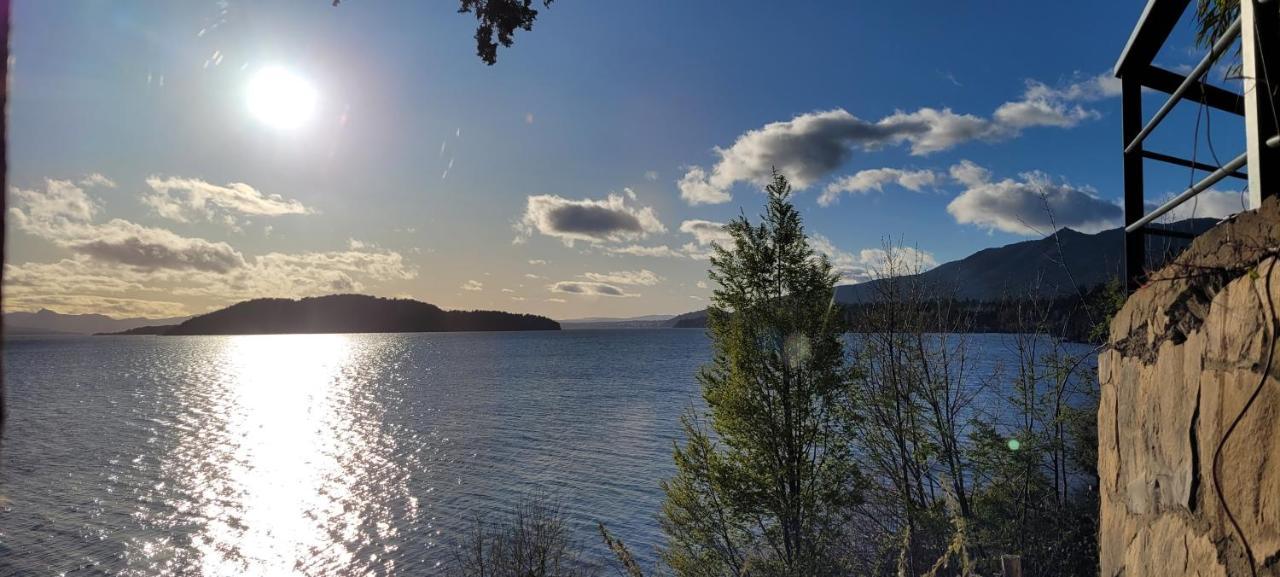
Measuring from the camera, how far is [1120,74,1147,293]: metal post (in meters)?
3.77

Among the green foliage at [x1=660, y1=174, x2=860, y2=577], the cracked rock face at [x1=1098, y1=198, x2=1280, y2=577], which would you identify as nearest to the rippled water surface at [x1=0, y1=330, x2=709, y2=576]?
the green foliage at [x1=660, y1=174, x2=860, y2=577]

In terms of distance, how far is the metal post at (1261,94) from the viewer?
2477 mm

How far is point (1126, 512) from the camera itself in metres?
3.36

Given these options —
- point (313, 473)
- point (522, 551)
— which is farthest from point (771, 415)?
point (313, 473)

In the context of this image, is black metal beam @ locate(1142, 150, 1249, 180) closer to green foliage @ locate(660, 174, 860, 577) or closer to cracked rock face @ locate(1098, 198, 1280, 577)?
cracked rock face @ locate(1098, 198, 1280, 577)

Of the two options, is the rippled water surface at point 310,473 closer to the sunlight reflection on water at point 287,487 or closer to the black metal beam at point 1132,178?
the sunlight reflection on water at point 287,487

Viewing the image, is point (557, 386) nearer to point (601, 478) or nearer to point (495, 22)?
point (601, 478)

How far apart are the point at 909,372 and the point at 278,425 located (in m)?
55.2

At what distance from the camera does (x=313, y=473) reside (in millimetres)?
38188

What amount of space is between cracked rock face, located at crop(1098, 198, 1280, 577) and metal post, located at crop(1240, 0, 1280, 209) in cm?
14

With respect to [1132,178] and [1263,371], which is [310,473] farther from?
[1263,371]

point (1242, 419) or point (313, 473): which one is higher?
point (1242, 419)

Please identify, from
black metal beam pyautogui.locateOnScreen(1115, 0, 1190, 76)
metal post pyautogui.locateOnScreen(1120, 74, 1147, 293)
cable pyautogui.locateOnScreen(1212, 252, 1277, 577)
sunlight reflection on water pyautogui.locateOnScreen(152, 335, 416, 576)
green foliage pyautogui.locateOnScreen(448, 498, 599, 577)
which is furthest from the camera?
sunlight reflection on water pyautogui.locateOnScreen(152, 335, 416, 576)

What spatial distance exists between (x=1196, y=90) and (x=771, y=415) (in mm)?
→ 18569
